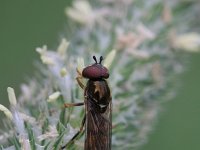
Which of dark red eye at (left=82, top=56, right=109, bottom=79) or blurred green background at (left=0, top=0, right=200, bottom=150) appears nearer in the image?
dark red eye at (left=82, top=56, right=109, bottom=79)

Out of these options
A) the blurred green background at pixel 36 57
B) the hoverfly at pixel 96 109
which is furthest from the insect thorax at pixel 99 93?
the blurred green background at pixel 36 57

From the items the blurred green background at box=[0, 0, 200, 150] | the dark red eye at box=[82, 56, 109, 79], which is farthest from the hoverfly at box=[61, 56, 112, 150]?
the blurred green background at box=[0, 0, 200, 150]

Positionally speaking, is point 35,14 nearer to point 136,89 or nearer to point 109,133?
point 136,89

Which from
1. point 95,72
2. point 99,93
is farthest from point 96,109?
point 95,72

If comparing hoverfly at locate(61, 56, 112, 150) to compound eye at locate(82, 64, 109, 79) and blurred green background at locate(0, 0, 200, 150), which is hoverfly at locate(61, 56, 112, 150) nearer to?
compound eye at locate(82, 64, 109, 79)

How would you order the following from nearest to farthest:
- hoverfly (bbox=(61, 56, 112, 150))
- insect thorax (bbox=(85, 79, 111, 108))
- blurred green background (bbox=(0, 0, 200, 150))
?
hoverfly (bbox=(61, 56, 112, 150))
insect thorax (bbox=(85, 79, 111, 108))
blurred green background (bbox=(0, 0, 200, 150))

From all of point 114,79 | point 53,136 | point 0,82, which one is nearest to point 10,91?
point 53,136
